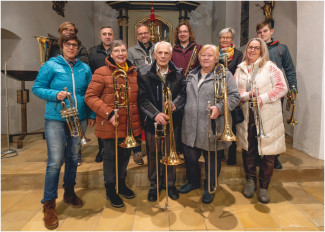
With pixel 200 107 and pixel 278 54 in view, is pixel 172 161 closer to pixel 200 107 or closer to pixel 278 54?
pixel 200 107

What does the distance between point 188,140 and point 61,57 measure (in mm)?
1519

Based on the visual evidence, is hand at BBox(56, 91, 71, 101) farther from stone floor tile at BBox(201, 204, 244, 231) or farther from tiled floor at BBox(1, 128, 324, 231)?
stone floor tile at BBox(201, 204, 244, 231)

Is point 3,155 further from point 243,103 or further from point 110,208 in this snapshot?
point 243,103

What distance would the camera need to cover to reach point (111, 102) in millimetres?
2271

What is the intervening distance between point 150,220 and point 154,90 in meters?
1.30

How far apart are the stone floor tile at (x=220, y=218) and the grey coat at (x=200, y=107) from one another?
2.15ft

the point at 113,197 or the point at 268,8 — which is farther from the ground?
the point at 268,8

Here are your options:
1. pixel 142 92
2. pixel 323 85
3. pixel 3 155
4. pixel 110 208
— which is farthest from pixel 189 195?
A: pixel 3 155

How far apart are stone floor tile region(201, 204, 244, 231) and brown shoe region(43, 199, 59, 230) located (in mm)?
1443

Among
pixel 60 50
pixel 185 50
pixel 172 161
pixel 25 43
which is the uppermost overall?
pixel 25 43

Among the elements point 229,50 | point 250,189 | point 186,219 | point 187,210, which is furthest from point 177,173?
point 229,50

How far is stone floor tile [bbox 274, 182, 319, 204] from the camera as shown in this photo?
8.54ft

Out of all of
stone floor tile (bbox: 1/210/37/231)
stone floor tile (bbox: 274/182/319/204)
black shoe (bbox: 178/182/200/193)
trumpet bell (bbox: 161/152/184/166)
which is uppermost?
trumpet bell (bbox: 161/152/184/166)

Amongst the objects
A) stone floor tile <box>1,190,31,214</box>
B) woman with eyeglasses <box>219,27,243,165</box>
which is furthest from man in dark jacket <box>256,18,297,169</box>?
stone floor tile <box>1,190,31,214</box>
